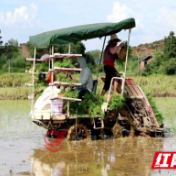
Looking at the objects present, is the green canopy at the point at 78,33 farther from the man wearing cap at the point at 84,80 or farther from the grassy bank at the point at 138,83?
the grassy bank at the point at 138,83

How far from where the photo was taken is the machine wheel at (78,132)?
9055 millimetres

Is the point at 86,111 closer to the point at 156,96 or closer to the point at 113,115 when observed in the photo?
the point at 113,115

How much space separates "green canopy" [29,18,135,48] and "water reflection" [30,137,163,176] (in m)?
2.07

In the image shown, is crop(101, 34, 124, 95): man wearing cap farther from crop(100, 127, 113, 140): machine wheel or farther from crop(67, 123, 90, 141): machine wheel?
crop(67, 123, 90, 141): machine wheel

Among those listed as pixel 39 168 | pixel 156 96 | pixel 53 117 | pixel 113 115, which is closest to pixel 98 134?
pixel 113 115

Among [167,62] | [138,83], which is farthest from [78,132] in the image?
[167,62]

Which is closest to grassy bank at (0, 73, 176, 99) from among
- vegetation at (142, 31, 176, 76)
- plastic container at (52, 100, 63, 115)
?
vegetation at (142, 31, 176, 76)

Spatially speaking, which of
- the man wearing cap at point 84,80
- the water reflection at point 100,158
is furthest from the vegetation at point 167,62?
the man wearing cap at point 84,80

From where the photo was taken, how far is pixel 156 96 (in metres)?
21.2

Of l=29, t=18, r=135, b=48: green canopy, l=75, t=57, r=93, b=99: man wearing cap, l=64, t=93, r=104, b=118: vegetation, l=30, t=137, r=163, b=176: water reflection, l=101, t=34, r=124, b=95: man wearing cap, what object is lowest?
l=30, t=137, r=163, b=176: water reflection

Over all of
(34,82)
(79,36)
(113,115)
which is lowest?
(113,115)

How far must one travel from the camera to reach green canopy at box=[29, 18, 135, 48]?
8.62m

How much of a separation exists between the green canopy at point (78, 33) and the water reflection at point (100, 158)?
2.07m

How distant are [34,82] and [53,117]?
1.40m
